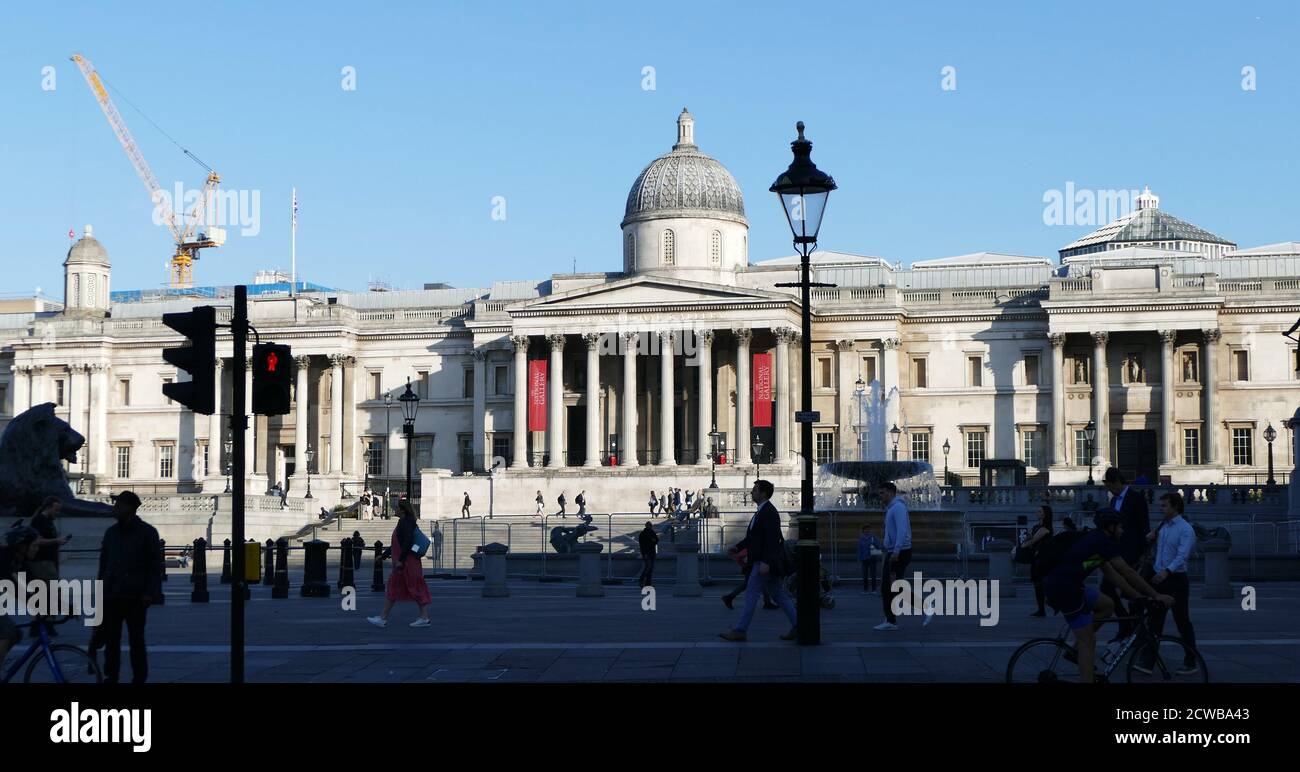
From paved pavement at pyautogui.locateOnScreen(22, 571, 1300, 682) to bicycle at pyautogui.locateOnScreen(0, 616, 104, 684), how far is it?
1.49m

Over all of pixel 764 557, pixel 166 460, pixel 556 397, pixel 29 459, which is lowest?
pixel 764 557

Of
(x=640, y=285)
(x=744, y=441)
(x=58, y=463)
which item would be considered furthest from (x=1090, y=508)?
(x=58, y=463)

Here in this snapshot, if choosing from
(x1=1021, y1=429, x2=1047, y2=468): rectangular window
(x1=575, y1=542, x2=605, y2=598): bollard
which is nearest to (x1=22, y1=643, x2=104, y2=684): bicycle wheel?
(x1=575, y1=542, x2=605, y2=598): bollard

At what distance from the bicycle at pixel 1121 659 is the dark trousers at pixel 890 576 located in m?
6.92

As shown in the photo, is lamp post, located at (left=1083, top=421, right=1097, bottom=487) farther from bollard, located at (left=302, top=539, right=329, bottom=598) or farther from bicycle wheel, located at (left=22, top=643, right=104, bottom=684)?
bicycle wheel, located at (left=22, top=643, right=104, bottom=684)

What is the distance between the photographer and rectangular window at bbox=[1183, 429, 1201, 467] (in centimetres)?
7744

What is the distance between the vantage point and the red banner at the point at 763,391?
255 ft

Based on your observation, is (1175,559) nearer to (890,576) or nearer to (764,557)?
(764,557)

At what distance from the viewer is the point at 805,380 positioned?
2008 cm

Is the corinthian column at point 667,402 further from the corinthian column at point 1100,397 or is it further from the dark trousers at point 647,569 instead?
the dark trousers at point 647,569

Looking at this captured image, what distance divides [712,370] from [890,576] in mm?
Answer: 59048

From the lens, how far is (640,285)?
259ft

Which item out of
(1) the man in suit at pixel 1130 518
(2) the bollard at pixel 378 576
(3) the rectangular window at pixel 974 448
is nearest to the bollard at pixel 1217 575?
(1) the man in suit at pixel 1130 518

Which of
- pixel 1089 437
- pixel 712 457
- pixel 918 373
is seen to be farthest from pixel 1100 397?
pixel 712 457
